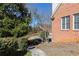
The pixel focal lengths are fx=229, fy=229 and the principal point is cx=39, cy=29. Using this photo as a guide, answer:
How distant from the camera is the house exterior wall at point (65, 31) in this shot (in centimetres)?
1074

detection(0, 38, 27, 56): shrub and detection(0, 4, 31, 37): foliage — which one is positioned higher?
detection(0, 4, 31, 37): foliage

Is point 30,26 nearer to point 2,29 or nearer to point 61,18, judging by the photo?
point 2,29

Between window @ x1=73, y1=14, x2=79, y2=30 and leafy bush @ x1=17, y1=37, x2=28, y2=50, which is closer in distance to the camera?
leafy bush @ x1=17, y1=37, x2=28, y2=50

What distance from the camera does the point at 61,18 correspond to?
39.3ft

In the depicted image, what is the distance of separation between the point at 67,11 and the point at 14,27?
13.5 feet

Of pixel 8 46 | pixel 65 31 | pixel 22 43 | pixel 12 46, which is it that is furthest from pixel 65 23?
pixel 8 46

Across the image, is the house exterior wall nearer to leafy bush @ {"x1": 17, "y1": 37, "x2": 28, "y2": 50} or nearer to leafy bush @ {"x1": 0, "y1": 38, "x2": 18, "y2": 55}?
leafy bush @ {"x1": 17, "y1": 37, "x2": 28, "y2": 50}

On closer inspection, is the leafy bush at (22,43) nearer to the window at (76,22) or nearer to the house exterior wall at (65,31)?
the house exterior wall at (65,31)

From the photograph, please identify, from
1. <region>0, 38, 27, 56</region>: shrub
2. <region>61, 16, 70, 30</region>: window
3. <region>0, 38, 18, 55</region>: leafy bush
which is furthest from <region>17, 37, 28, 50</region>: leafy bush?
<region>61, 16, 70, 30</region>: window

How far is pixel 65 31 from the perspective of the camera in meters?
11.4

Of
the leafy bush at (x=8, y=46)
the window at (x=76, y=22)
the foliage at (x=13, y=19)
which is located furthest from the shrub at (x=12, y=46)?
the window at (x=76, y=22)

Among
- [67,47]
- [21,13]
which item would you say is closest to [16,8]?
[21,13]

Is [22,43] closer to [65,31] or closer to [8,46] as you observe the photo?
[8,46]

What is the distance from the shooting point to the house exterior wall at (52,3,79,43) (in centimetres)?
1074
